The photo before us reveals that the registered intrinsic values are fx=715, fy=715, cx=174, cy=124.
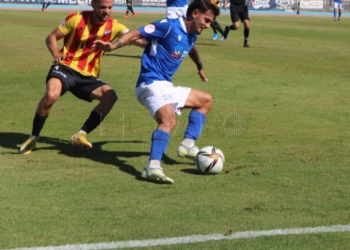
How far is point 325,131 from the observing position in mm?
9562

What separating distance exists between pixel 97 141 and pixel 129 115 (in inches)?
73.2

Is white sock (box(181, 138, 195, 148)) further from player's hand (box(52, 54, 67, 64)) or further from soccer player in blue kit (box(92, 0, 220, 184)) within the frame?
player's hand (box(52, 54, 67, 64))

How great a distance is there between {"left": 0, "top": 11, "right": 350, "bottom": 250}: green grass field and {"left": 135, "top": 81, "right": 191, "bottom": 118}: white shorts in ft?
2.21

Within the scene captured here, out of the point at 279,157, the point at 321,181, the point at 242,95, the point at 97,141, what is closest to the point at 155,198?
the point at 321,181

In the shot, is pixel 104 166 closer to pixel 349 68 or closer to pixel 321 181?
pixel 321 181

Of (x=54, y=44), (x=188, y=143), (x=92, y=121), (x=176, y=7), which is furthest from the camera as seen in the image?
(x=176, y=7)

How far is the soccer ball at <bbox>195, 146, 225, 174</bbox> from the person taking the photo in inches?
281

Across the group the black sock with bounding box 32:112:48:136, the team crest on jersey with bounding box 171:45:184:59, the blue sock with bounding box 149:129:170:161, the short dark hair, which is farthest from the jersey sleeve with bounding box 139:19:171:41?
the black sock with bounding box 32:112:48:136

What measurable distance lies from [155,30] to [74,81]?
1.51 meters

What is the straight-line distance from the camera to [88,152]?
27.1ft

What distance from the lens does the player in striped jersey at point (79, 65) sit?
8.10 m

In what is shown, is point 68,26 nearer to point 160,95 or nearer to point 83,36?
point 83,36

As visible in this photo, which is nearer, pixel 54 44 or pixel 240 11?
pixel 54 44

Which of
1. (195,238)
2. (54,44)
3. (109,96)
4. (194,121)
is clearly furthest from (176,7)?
(195,238)
